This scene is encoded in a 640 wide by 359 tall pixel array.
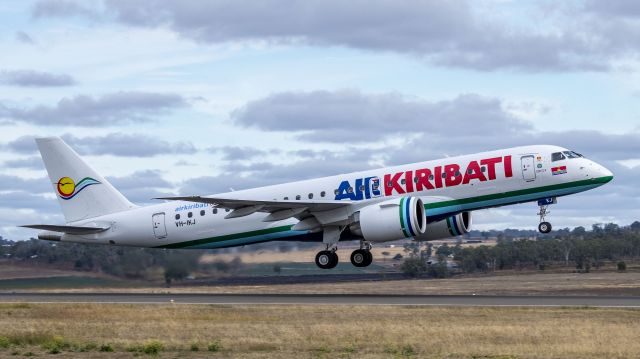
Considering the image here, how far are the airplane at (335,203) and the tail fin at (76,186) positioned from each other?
55mm

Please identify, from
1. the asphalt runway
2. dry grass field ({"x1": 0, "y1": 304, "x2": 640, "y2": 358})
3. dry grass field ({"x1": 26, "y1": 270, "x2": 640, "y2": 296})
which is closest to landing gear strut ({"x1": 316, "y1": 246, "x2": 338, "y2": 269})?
the asphalt runway

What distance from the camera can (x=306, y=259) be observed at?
5991 centimetres

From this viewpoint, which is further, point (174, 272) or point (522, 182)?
point (174, 272)

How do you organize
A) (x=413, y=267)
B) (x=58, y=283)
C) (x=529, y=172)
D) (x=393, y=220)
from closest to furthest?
(x=529, y=172) < (x=393, y=220) < (x=58, y=283) < (x=413, y=267)

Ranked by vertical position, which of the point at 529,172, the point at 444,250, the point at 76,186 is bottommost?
the point at 444,250

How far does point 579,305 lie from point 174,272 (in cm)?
2205

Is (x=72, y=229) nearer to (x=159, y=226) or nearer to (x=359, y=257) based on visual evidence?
(x=159, y=226)

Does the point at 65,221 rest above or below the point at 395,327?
above

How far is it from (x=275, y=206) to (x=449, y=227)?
1013 cm

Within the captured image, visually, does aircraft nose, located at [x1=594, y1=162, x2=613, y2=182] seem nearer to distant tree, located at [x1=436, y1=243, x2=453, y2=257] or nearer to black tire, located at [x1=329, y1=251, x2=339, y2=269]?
black tire, located at [x1=329, y1=251, x2=339, y2=269]

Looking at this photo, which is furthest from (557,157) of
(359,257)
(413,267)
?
(413,267)

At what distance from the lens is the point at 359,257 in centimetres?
5506

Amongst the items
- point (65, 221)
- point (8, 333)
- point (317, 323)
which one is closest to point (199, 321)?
point (317, 323)

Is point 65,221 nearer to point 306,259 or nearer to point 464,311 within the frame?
point 306,259
